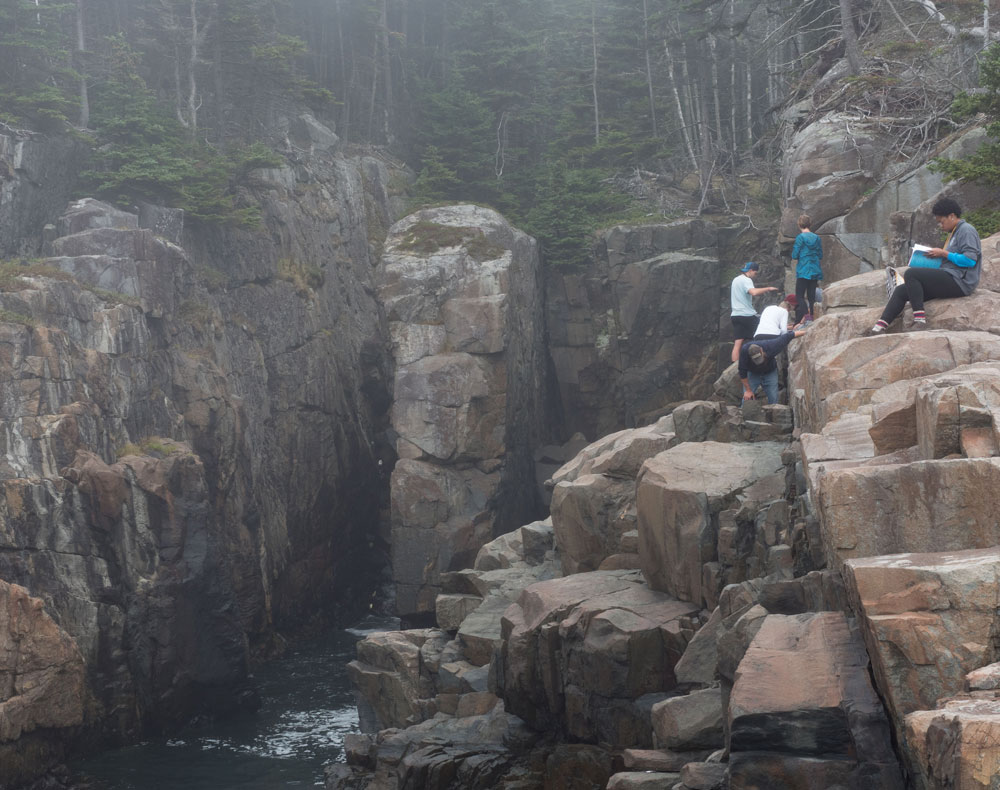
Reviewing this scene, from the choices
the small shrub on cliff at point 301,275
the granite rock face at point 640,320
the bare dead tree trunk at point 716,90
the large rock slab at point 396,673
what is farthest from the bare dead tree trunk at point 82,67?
the bare dead tree trunk at point 716,90

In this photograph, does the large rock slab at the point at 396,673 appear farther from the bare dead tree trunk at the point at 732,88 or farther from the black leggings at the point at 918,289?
the bare dead tree trunk at the point at 732,88

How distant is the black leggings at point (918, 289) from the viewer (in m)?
16.1

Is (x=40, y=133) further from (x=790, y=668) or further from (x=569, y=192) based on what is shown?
(x=790, y=668)

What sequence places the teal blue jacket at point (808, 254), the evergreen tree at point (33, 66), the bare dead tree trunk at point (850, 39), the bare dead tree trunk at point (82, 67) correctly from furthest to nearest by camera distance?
the bare dead tree trunk at point (82, 67) → the evergreen tree at point (33, 66) → the bare dead tree trunk at point (850, 39) → the teal blue jacket at point (808, 254)

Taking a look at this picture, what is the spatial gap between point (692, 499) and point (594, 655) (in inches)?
123

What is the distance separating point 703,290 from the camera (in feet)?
155

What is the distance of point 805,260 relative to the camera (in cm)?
2264

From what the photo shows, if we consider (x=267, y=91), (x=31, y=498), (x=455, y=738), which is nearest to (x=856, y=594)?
(x=455, y=738)

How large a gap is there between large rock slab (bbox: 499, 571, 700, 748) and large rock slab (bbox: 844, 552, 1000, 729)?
907 centimetres

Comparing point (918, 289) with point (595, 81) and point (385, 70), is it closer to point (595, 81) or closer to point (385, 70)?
point (595, 81)

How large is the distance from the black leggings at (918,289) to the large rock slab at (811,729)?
24.0 ft

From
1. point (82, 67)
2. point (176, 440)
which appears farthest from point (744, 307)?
point (82, 67)

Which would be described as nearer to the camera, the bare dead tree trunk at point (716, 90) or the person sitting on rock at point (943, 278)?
the person sitting on rock at point (943, 278)

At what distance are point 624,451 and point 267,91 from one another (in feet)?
114
